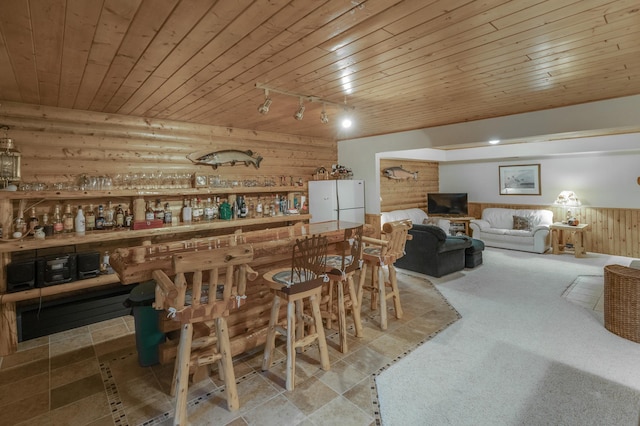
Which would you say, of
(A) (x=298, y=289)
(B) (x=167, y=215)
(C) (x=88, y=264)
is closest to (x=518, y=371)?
(A) (x=298, y=289)

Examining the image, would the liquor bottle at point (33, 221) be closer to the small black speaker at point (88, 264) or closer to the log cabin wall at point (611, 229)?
the small black speaker at point (88, 264)

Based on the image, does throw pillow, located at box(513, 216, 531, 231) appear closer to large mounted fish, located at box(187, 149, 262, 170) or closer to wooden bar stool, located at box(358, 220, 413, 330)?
wooden bar stool, located at box(358, 220, 413, 330)

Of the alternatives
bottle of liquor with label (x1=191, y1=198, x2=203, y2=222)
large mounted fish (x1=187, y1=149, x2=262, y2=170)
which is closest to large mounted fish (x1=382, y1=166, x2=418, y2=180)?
large mounted fish (x1=187, y1=149, x2=262, y2=170)

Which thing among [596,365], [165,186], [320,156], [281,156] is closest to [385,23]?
[596,365]

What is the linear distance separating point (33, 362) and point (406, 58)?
4124 mm

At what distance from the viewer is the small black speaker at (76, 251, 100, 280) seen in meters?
3.38

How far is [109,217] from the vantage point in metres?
3.77

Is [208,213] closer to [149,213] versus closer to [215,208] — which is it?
[215,208]

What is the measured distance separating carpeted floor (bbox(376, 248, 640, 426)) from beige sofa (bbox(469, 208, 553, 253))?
3138 mm

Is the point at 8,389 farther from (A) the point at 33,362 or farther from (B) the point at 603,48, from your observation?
(B) the point at 603,48

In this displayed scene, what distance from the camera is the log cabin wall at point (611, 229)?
629cm

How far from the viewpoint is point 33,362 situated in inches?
112

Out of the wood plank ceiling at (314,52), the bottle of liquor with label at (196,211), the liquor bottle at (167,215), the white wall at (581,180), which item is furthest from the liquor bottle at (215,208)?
the white wall at (581,180)

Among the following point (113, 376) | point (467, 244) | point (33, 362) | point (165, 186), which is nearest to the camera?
point (113, 376)
